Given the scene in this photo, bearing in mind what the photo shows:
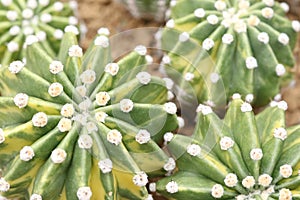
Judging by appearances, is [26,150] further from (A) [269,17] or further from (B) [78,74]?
(A) [269,17]

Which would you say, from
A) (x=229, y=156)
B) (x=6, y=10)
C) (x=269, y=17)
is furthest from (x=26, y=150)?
(x=269, y=17)

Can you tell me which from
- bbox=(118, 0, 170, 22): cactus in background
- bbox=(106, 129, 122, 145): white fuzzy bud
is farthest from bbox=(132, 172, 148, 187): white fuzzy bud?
bbox=(118, 0, 170, 22): cactus in background

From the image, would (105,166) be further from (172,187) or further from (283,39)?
(283,39)

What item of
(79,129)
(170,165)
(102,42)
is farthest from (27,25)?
(170,165)

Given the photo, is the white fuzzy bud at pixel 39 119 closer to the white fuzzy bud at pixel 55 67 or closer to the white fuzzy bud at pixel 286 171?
the white fuzzy bud at pixel 55 67

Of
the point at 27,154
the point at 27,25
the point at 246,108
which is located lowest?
the point at 27,154

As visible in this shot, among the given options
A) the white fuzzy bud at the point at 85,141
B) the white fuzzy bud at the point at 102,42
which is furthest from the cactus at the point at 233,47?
the white fuzzy bud at the point at 85,141

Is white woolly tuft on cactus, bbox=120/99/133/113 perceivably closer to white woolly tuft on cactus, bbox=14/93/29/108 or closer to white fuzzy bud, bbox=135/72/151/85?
white fuzzy bud, bbox=135/72/151/85
